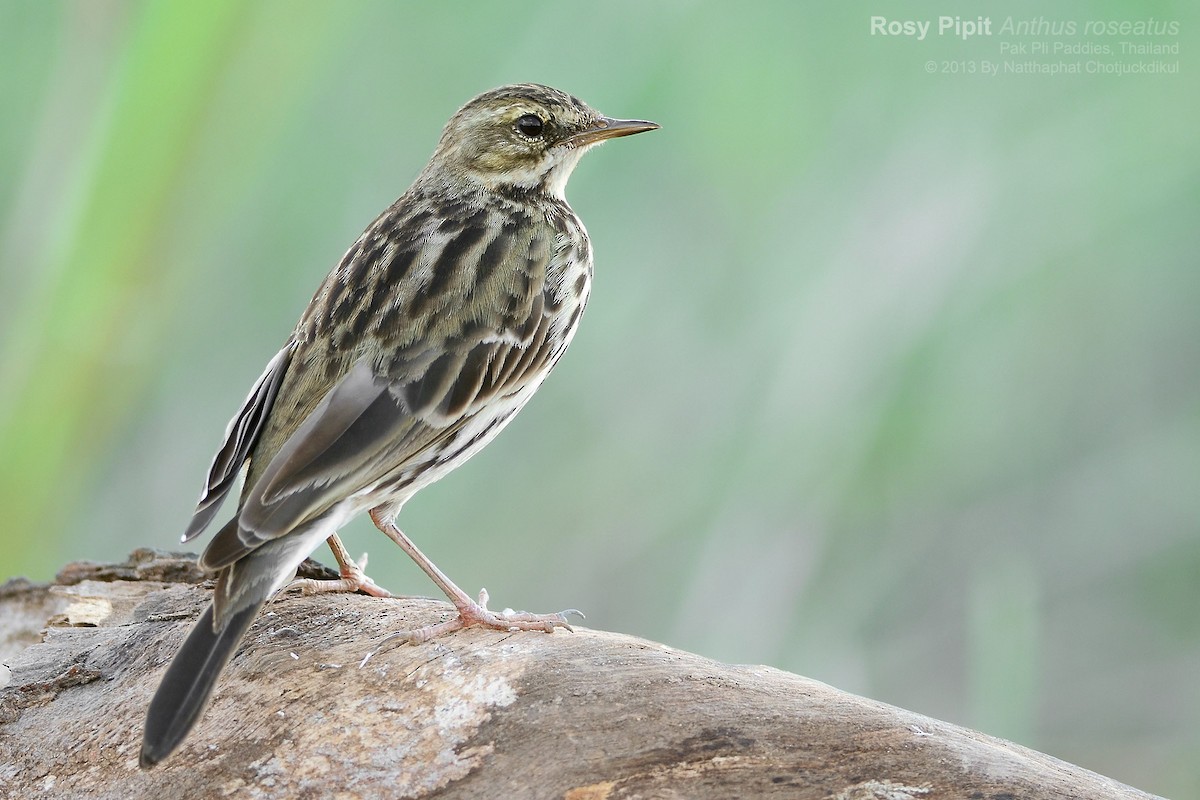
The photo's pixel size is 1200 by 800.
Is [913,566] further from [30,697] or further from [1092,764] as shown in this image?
[30,697]

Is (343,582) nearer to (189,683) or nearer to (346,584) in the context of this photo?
(346,584)

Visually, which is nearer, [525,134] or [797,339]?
[525,134]

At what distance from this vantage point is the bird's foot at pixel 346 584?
383cm

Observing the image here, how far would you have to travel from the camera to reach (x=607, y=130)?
13.7 ft

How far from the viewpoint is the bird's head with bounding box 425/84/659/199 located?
420cm

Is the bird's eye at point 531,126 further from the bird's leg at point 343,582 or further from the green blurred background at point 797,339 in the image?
the bird's leg at point 343,582

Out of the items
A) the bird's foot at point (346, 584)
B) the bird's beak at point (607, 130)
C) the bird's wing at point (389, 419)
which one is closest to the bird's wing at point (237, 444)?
the bird's wing at point (389, 419)

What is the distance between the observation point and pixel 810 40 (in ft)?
18.9

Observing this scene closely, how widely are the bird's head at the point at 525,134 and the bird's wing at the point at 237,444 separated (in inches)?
39.9

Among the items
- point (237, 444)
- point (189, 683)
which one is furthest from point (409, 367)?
point (189, 683)

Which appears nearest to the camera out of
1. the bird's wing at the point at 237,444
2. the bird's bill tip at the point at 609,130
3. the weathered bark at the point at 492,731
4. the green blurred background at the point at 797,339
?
the weathered bark at the point at 492,731

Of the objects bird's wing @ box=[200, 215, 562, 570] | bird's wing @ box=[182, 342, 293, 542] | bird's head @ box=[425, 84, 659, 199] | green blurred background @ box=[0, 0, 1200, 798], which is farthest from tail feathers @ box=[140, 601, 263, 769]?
green blurred background @ box=[0, 0, 1200, 798]

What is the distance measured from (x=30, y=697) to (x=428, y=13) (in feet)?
12.0

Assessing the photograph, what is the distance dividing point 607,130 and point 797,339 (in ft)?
6.01
